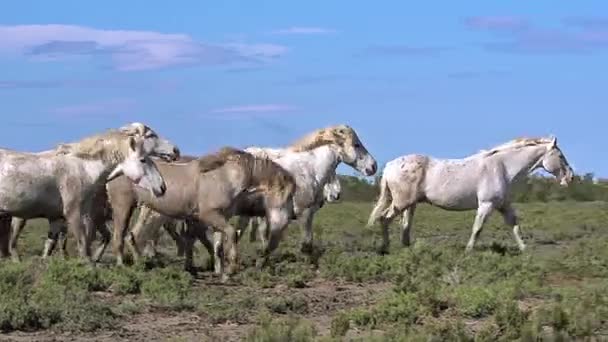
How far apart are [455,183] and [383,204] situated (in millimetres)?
1357

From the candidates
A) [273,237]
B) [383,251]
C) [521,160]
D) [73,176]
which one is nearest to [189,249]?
[273,237]

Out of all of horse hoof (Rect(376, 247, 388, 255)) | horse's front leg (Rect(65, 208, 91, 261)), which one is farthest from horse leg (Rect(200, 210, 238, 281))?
horse hoof (Rect(376, 247, 388, 255))

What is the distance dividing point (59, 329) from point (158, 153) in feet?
22.0

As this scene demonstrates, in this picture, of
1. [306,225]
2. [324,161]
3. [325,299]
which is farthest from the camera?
[306,225]

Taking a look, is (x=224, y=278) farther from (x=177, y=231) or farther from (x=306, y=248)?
(x=177, y=231)

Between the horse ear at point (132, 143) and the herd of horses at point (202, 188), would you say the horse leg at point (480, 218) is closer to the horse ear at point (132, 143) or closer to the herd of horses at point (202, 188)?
the herd of horses at point (202, 188)

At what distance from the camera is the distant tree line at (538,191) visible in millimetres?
47000

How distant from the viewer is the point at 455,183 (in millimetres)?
23250

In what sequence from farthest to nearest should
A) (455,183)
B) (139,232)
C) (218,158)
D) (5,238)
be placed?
(455,183) < (139,232) < (5,238) < (218,158)

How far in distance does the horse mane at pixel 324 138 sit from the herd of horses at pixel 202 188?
0.9 inches

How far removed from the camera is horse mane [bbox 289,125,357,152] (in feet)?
72.5

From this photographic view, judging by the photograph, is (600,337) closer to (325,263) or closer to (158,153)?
(325,263)

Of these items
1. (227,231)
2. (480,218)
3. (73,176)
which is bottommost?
(227,231)

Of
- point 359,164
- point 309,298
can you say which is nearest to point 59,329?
point 309,298
